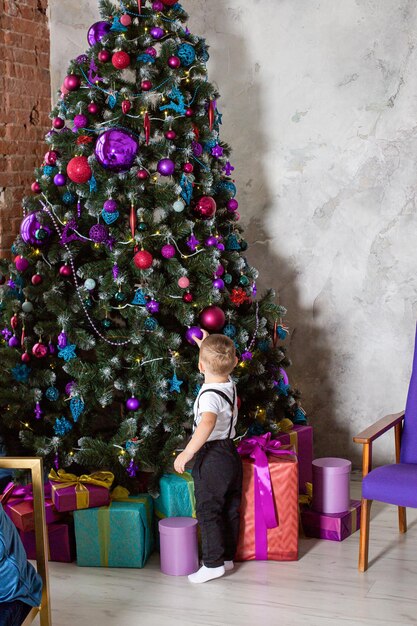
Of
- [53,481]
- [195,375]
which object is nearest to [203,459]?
[195,375]

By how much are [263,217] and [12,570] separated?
10.4 ft

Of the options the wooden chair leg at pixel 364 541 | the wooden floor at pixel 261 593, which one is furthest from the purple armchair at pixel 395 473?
the wooden floor at pixel 261 593

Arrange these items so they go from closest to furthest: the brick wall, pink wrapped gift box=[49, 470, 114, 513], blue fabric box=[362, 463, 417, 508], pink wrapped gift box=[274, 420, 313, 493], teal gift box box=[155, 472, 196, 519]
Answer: blue fabric box=[362, 463, 417, 508] < pink wrapped gift box=[49, 470, 114, 513] < teal gift box box=[155, 472, 196, 519] < pink wrapped gift box=[274, 420, 313, 493] < the brick wall

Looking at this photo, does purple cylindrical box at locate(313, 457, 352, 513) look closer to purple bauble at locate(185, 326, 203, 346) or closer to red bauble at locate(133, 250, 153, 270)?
purple bauble at locate(185, 326, 203, 346)

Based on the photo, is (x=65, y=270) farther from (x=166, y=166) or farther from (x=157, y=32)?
(x=157, y=32)

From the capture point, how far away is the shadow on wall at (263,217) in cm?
527

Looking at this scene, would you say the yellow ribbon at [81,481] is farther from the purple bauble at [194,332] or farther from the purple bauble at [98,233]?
the purple bauble at [98,233]

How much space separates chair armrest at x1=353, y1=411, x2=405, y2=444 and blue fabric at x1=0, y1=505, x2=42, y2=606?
5.18ft

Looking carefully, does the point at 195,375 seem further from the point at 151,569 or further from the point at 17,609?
the point at 17,609

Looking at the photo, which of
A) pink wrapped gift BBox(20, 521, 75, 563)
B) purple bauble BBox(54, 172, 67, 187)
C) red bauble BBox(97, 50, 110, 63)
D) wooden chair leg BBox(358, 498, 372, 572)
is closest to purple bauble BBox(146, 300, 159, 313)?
purple bauble BBox(54, 172, 67, 187)

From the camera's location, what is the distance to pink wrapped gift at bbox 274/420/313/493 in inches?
179

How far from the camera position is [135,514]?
385cm

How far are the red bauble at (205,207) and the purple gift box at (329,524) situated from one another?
5.14 ft

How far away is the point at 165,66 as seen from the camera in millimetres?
4133
